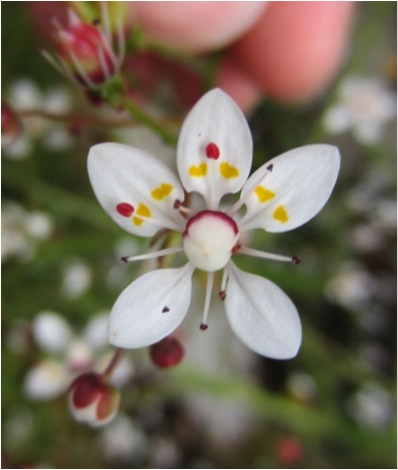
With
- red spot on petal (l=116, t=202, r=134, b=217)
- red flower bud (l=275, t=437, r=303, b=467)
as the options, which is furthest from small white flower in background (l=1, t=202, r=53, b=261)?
red flower bud (l=275, t=437, r=303, b=467)

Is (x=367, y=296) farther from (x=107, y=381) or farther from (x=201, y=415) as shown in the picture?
(x=107, y=381)

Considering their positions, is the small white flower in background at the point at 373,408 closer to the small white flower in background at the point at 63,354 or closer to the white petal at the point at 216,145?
the small white flower in background at the point at 63,354

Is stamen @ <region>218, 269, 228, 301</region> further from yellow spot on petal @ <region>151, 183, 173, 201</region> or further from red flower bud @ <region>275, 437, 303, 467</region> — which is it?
red flower bud @ <region>275, 437, 303, 467</region>

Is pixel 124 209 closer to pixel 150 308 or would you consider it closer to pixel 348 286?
pixel 150 308

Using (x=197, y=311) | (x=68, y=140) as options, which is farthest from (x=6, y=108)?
(x=197, y=311)

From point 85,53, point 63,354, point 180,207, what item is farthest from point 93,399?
point 63,354

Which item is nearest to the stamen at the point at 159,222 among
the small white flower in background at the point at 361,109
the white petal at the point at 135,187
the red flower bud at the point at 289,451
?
the white petal at the point at 135,187
